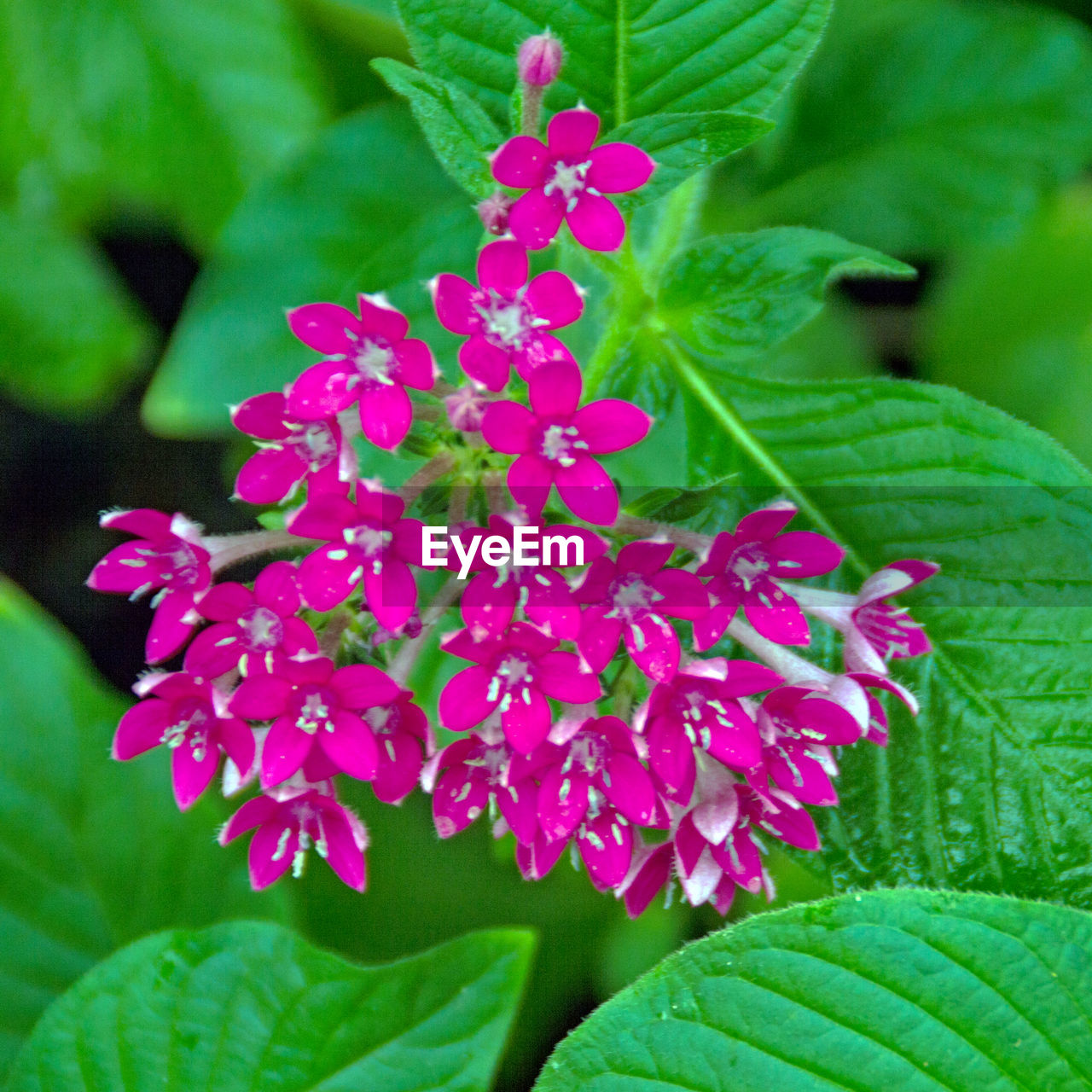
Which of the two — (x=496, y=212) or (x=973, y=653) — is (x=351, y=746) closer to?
(x=496, y=212)

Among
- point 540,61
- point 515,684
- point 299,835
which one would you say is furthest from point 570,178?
point 299,835

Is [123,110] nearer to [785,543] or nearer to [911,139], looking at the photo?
[911,139]

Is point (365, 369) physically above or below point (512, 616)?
above

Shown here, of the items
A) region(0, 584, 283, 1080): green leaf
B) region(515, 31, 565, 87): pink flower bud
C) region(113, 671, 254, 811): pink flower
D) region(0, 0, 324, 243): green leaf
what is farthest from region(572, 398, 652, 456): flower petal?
region(0, 0, 324, 243): green leaf

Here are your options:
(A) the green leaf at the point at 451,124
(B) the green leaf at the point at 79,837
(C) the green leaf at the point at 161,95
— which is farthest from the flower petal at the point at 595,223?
(C) the green leaf at the point at 161,95

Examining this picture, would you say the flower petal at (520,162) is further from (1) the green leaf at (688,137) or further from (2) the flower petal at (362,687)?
(2) the flower petal at (362,687)

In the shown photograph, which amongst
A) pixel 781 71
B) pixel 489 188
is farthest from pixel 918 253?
pixel 489 188
